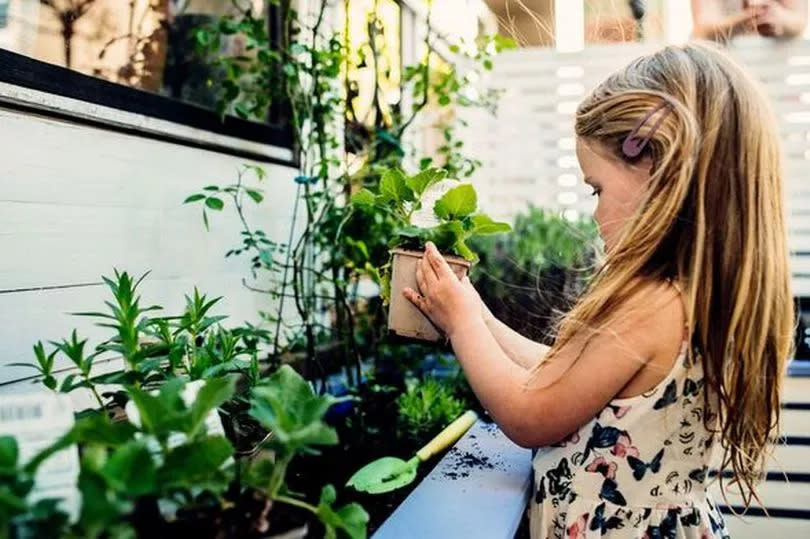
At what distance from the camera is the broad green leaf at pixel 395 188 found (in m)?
1.41

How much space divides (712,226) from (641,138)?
0.65 ft

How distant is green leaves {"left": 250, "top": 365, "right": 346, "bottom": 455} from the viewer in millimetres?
763

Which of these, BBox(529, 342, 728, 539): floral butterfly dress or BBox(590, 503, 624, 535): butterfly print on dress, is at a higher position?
BBox(529, 342, 728, 539): floral butterfly dress

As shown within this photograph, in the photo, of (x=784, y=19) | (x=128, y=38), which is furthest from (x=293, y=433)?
(x=784, y=19)

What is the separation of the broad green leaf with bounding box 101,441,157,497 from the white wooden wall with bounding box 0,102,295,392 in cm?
69

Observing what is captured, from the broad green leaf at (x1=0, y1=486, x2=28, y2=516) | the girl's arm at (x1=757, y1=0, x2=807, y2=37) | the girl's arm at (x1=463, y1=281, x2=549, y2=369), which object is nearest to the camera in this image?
the broad green leaf at (x1=0, y1=486, x2=28, y2=516)

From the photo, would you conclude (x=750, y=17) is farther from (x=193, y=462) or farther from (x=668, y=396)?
(x=193, y=462)

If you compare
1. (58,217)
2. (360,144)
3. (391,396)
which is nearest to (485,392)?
(58,217)

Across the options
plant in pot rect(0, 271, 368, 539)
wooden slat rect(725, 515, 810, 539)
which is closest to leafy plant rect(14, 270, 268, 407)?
plant in pot rect(0, 271, 368, 539)

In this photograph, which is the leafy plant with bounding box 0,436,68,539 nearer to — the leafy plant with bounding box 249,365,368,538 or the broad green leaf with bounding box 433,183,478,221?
the leafy plant with bounding box 249,365,368,538

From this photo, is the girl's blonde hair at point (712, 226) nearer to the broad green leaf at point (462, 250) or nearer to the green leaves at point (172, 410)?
the broad green leaf at point (462, 250)

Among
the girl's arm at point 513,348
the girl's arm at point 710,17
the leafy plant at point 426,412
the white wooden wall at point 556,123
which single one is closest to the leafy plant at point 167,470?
the girl's arm at point 513,348

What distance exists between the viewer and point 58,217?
1545 millimetres

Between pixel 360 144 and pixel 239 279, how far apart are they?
31.9 inches
